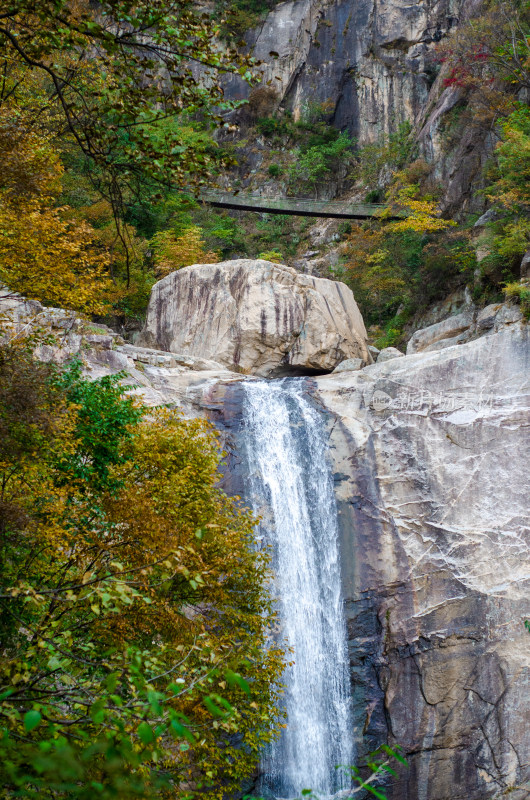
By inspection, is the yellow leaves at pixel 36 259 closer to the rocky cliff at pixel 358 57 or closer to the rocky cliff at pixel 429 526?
the rocky cliff at pixel 429 526

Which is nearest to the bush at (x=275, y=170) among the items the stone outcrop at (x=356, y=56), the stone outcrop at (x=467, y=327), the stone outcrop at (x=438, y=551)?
the stone outcrop at (x=356, y=56)

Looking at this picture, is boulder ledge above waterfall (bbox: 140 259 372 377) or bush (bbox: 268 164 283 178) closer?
boulder ledge above waterfall (bbox: 140 259 372 377)

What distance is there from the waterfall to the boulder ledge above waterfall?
3.44m

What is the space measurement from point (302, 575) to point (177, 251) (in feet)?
56.1

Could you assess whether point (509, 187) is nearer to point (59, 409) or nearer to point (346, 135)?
point (59, 409)

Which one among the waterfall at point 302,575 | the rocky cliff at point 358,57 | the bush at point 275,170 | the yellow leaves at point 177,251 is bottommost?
the waterfall at point 302,575

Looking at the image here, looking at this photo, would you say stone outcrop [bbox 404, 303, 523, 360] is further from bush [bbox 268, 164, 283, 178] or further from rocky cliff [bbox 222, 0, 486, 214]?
bush [bbox 268, 164, 283, 178]

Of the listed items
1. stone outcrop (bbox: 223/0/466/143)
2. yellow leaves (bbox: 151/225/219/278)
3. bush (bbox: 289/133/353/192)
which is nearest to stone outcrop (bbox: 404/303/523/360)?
yellow leaves (bbox: 151/225/219/278)


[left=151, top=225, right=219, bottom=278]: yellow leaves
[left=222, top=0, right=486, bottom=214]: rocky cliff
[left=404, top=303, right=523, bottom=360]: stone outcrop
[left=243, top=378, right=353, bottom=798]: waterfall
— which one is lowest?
[left=243, top=378, right=353, bottom=798]: waterfall

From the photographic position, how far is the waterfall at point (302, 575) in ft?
46.9

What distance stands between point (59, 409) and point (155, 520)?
199cm

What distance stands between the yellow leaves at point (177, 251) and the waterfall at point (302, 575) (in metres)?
11.3

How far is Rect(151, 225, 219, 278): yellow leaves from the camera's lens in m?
28.2

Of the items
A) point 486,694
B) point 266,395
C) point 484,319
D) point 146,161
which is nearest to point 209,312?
point 266,395
